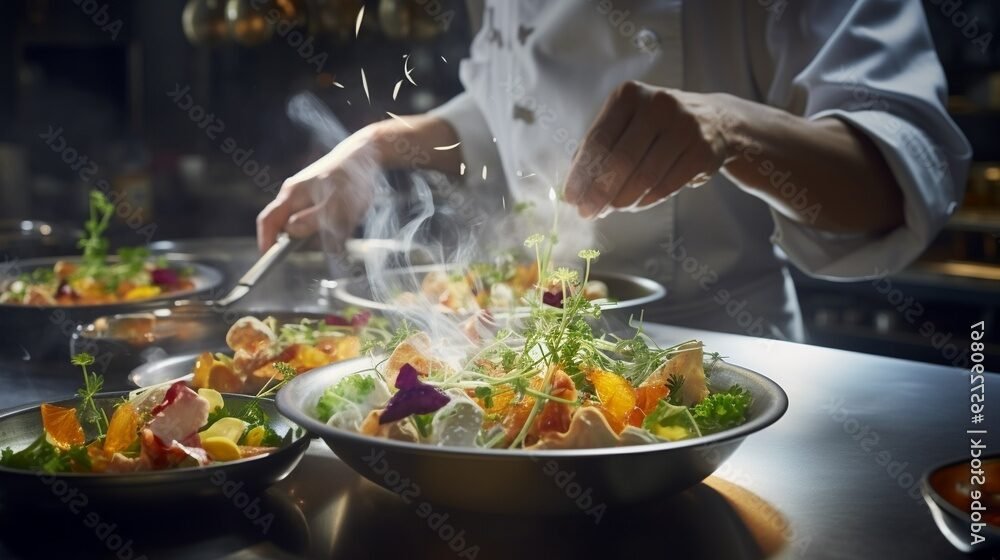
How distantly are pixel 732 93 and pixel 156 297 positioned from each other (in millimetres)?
1536

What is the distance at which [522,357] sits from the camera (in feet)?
4.34

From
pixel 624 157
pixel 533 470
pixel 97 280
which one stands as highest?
pixel 624 157

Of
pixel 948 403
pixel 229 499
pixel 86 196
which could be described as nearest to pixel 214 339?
pixel 229 499

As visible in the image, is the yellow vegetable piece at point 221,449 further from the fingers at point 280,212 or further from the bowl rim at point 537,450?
the fingers at point 280,212

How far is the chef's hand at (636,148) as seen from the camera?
6.12 ft

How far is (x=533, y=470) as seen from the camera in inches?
38.1

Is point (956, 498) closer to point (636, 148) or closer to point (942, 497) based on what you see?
point (942, 497)

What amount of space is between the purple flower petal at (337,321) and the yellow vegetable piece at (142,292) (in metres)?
0.63

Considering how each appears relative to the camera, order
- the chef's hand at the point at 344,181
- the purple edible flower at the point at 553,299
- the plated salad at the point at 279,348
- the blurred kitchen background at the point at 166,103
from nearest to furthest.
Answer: the plated salad at the point at 279,348
the purple edible flower at the point at 553,299
the chef's hand at the point at 344,181
the blurred kitchen background at the point at 166,103

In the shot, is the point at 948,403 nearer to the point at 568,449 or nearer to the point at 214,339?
the point at 568,449

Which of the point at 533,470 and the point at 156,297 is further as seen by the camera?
the point at 156,297

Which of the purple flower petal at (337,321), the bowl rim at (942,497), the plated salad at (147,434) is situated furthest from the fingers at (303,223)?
the bowl rim at (942,497)

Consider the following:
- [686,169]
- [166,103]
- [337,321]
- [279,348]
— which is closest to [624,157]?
[686,169]

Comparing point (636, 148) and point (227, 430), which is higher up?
point (636, 148)
